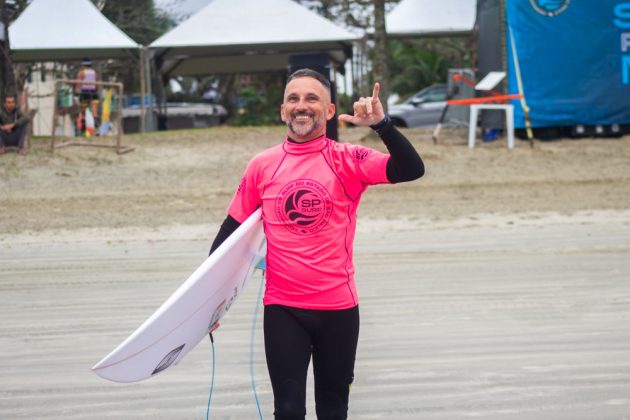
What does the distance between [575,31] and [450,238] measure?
32.2ft

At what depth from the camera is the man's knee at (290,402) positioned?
3.83m

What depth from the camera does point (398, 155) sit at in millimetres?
3926

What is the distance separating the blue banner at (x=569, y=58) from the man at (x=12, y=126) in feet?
32.0

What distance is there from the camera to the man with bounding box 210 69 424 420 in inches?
154

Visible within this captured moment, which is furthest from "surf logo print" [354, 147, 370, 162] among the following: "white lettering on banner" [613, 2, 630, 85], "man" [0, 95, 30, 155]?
"white lettering on banner" [613, 2, 630, 85]

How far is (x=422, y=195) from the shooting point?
51.1 feet

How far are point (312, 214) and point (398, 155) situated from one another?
1.38 ft

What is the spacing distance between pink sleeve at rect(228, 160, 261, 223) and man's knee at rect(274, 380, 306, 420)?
742 millimetres

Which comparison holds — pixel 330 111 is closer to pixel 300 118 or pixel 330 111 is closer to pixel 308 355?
pixel 300 118

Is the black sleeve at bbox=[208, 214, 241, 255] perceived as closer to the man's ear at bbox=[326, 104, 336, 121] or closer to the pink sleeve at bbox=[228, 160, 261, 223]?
the pink sleeve at bbox=[228, 160, 261, 223]

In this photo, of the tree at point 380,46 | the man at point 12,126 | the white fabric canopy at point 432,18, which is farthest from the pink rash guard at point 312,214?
the white fabric canopy at point 432,18

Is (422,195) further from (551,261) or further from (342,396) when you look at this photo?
(342,396)

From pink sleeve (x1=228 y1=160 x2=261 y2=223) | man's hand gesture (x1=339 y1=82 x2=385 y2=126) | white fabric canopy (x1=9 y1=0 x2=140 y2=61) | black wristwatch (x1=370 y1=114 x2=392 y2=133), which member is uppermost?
man's hand gesture (x1=339 y1=82 x2=385 y2=126)

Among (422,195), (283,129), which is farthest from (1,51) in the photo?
(422,195)
